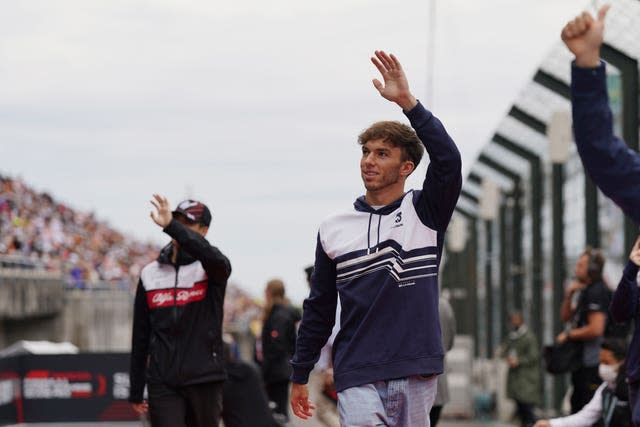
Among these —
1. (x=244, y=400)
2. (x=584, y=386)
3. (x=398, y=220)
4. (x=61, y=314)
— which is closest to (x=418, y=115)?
(x=398, y=220)

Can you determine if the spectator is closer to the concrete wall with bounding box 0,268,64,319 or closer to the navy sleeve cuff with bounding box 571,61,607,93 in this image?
the navy sleeve cuff with bounding box 571,61,607,93

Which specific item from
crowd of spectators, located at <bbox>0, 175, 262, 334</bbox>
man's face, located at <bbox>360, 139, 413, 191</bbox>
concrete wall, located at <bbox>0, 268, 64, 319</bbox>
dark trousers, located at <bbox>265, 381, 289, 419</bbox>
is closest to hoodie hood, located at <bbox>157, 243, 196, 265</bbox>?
man's face, located at <bbox>360, 139, 413, 191</bbox>

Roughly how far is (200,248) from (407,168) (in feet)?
6.52

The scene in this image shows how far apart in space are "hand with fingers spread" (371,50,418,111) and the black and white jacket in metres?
2.39

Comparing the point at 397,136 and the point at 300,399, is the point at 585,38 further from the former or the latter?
the point at 300,399

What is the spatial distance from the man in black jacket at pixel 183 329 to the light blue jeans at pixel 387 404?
212cm

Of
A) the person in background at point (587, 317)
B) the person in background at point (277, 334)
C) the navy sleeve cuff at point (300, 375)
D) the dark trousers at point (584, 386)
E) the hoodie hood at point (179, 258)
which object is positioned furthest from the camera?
the person in background at point (277, 334)

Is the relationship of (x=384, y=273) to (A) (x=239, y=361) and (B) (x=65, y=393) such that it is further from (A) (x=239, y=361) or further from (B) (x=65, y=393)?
(B) (x=65, y=393)

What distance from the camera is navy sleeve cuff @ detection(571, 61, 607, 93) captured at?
355 centimetres

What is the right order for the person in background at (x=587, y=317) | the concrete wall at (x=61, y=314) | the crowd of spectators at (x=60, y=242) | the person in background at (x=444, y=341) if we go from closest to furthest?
1. the person in background at (x=444, y=341)
2. the person in background at (x=587, y=317)
3. the concrete wall at (x=61, y=314)
4. the crowd of spectators at (x=60, y=242)

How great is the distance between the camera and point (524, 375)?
17422 mm

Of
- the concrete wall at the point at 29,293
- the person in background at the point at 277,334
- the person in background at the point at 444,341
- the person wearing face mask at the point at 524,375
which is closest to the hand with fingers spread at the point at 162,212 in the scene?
the person in background at the point at 444,341

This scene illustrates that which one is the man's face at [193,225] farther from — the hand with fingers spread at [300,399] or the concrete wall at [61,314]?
the concrete wall at [61,314]

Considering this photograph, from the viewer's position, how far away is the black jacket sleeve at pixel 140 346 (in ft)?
25.1
